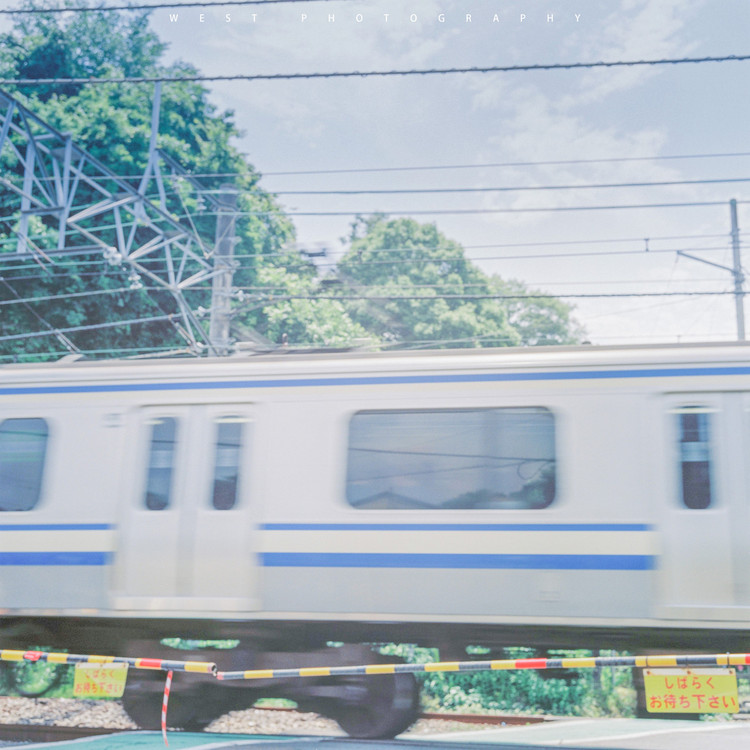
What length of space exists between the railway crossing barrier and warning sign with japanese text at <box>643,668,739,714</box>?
0.33 feet

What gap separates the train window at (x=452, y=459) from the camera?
20.5 feet

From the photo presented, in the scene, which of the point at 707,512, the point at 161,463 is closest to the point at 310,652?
the point at 161,463

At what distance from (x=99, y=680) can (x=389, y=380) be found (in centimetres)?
348

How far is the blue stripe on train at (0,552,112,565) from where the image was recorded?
6633 millimetres

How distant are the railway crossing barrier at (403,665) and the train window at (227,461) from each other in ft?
4.15

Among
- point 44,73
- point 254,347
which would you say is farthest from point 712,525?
point 44,73

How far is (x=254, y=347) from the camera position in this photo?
7828 mm

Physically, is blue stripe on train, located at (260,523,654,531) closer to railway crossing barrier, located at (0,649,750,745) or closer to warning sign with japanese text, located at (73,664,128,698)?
railway crossing barrier, located at (0,649,750,745)

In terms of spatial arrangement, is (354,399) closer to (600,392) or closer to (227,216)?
(600,392)

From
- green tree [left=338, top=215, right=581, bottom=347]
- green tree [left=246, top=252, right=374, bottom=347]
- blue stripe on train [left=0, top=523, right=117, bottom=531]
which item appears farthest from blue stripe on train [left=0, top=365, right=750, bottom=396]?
green tree [left=338, top=215, right=581, bottom=347]

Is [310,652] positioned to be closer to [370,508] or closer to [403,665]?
[403,665]

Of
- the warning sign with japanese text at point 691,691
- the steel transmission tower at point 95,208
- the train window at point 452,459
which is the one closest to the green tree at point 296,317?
the steel transmission tower at point 95,208

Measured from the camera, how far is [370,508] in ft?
21.0

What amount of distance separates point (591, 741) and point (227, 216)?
13403mm
